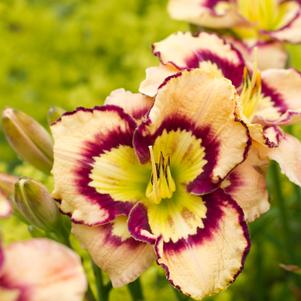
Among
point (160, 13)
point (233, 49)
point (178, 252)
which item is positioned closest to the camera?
point (178, 252)

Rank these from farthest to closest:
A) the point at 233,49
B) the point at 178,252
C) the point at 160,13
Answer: the point at 160,13 → the point at 233,49 → the point at 178,252

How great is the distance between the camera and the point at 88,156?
80cm

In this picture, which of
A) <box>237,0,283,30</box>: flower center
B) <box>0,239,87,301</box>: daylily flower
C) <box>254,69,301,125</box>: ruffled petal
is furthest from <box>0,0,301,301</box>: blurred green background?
<box>0,239,87,301</box>: daylily flower

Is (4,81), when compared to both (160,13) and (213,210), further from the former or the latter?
(213,210)

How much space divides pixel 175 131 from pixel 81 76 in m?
0.92

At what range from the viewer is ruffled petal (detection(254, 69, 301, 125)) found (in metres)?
0.91

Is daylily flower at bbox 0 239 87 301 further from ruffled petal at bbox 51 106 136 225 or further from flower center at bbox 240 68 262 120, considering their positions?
flower center at bbox 240 68 262 120

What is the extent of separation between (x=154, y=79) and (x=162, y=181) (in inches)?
4.8

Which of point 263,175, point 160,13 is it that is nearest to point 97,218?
point 263,175

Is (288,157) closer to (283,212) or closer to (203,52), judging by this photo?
(203,52)

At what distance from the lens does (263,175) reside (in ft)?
2.70

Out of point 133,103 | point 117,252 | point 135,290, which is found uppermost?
point 133,103

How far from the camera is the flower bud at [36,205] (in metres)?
0.78

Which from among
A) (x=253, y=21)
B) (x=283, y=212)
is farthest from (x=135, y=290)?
(x=253, y=21)
